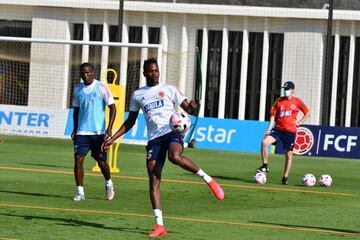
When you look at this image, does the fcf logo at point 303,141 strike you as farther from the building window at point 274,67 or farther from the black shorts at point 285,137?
the building window at point 274,67

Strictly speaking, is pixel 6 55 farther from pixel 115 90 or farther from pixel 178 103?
pixel 178 103

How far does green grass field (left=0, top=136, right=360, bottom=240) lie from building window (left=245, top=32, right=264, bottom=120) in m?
21.6

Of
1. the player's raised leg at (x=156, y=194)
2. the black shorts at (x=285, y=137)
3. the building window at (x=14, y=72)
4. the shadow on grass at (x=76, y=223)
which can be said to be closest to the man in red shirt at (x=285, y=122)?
the black shorts at (x=285, y=137)

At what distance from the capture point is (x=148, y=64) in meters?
12.9

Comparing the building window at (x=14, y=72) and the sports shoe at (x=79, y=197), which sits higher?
the building window at (x=14, y=72)

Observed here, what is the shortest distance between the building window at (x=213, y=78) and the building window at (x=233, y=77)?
45cm

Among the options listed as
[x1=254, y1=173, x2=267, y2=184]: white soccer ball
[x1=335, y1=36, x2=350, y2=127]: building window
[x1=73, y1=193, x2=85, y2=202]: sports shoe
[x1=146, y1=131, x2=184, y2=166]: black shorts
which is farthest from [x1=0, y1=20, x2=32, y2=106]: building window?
[x1=146, y1=131, x2=184, y2=166]: black shorts

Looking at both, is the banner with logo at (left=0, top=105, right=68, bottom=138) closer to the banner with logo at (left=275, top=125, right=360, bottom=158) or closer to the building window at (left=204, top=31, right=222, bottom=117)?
the banner with logo at (left=275, top=125, right=360, bottom=158)

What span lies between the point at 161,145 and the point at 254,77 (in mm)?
34760

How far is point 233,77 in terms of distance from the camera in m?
47.4

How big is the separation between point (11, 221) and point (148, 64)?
8.32 ft

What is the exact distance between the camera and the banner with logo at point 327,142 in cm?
3155

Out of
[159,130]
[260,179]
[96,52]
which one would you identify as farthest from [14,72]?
[159,130]

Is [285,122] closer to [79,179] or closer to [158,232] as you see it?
[79,179]
